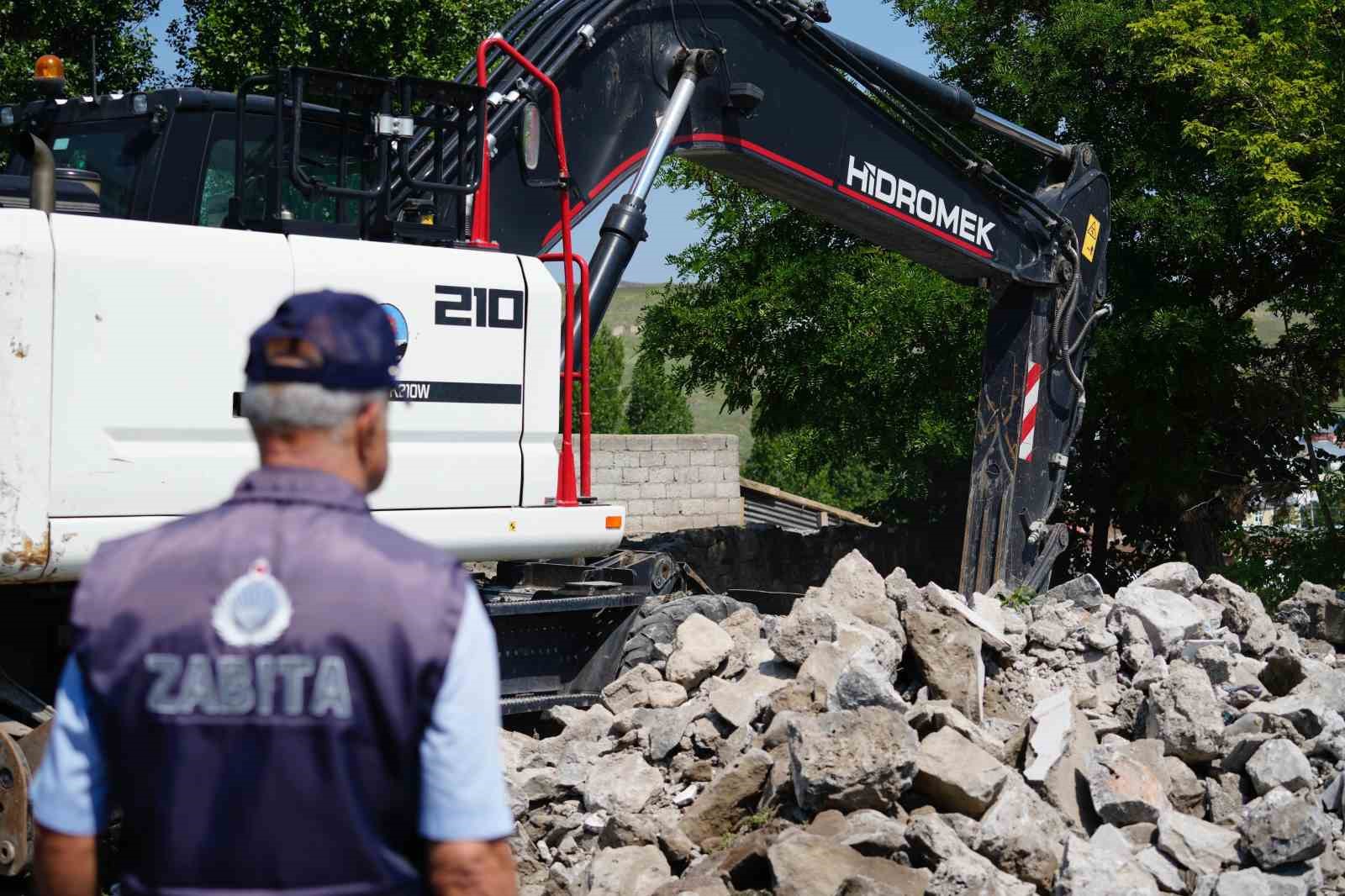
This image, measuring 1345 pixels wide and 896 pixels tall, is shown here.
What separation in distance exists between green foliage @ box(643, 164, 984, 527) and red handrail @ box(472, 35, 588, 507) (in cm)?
864

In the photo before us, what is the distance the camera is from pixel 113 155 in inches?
245

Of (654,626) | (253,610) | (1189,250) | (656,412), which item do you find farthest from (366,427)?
(656,412)

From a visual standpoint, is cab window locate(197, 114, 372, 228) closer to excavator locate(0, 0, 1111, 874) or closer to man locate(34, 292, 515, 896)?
excavator locate(0, 0, 1111, 874)

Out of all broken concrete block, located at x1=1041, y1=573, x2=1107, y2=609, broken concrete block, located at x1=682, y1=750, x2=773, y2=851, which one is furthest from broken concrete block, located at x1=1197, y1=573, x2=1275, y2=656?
broken concrete block, located at x1=682, y1=750, x2=773, y2=851

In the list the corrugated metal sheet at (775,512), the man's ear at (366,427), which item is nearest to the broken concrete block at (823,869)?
the man's ear at (366,427)

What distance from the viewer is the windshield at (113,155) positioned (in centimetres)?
616

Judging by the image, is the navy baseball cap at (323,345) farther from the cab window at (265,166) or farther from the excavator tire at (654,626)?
the excavator tire at (654,626)

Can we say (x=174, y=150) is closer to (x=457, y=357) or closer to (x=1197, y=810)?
(x=457, y=357)

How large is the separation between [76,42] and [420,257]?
548 inches

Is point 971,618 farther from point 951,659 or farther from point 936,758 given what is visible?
point 936,758

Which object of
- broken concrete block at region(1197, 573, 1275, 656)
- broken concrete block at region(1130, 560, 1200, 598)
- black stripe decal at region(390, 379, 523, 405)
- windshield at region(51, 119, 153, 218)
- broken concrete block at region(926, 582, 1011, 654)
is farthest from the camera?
broken concrete block at region(1130, 560, 1200, 598)

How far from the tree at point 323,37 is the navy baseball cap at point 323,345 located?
16.0m

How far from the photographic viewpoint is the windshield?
6160 mm

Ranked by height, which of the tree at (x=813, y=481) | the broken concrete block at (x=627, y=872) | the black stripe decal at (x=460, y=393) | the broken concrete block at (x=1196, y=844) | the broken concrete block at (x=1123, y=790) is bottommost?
the tree at (x=813, y=481)
